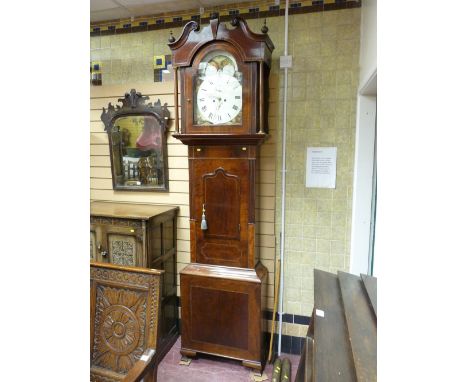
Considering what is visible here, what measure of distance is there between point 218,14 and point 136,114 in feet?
3.43

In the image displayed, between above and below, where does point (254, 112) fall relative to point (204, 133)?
above

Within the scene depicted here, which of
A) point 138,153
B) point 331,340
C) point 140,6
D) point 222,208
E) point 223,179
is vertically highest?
point 140,6

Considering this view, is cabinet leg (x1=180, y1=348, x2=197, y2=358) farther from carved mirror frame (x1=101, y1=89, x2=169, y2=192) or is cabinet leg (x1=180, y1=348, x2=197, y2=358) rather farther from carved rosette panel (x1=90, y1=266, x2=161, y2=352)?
carved mirror frame (x1=101, y1=89, x2=169, y2=192)

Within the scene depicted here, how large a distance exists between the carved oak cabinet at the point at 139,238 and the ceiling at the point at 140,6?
160 centimetres

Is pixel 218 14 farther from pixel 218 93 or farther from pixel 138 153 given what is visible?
pixel 138 153

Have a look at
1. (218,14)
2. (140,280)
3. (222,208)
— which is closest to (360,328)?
(140,280)

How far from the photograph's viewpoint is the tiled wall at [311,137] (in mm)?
2232

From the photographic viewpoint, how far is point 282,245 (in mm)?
2445

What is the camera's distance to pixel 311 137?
234 centimetres
